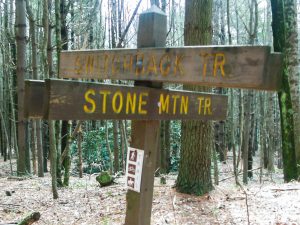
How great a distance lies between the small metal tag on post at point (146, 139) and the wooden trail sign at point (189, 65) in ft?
0.51

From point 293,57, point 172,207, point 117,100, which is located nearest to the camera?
point 117,100

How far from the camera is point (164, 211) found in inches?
233

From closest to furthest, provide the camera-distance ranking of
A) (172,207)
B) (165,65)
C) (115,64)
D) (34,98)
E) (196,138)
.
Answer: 1. (34,98)
2. (165,65)
3. (115,64)
4. (172,207)
5. (196,138)

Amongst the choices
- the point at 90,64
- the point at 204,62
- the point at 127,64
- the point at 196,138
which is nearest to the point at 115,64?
the point at 127,64

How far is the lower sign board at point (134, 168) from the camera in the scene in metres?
2.88

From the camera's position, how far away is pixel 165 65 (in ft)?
8.74

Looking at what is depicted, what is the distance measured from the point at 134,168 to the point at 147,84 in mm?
652

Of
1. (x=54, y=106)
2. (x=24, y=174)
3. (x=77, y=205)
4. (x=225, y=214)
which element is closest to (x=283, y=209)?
(x=225, y=214)

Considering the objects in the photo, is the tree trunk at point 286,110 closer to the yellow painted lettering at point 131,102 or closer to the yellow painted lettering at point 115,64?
the yellow painted lettering at point 115,64

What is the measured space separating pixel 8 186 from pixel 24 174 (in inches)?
88.8

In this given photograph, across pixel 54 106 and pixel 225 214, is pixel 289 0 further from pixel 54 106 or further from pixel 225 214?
pixel 54 106

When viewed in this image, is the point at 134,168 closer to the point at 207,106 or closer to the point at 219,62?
the point at 207,106

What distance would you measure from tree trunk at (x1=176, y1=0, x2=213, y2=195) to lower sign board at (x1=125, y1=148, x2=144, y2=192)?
3.61 m

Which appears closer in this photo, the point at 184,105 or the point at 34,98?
the point at 34,98
